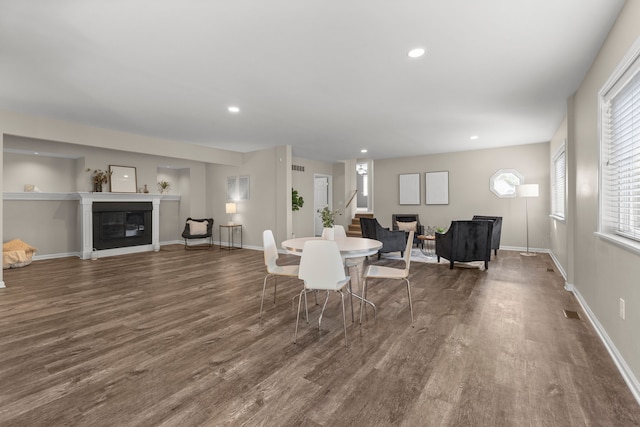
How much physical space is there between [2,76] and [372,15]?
389 cm

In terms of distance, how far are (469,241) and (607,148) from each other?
9.58ft

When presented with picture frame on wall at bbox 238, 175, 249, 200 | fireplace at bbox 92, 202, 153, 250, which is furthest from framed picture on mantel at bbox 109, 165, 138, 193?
Answer: picture frame on wall at bbox 238, 175, 249, 200

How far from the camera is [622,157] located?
2363 mm

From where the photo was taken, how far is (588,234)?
314cm

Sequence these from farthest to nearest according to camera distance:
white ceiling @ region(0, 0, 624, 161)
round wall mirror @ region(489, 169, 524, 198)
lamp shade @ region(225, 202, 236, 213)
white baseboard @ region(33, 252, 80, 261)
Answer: lamp shade @ region(225, 202, 236, 213)
round wall mirror @ region(489, 169, 524, 198)
white baseboard @ region(33, 252, 80, 261)
white ceiling @ region(0, 0, 624, 161)

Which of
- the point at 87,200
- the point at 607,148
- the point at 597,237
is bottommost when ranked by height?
the point at 597,237

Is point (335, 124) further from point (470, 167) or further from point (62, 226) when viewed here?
point (62, 226)

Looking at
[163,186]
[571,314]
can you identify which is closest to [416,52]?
[571,314]

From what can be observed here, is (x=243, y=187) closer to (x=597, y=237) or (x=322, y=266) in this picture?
(x=322, y=266)

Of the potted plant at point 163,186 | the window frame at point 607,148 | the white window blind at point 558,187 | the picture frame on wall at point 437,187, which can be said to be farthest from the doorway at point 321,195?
the window frame at point 607,148

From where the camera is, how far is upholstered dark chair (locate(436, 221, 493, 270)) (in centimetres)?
529

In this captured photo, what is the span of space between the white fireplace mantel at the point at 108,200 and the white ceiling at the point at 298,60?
237 centimetres

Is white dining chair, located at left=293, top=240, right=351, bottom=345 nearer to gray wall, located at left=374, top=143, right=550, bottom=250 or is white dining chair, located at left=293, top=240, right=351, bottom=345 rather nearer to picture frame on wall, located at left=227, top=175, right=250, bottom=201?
picture frame on wall, located at left=227, top=175, right=250, bottom=201

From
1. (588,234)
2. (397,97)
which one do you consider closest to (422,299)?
→ (588,234)
